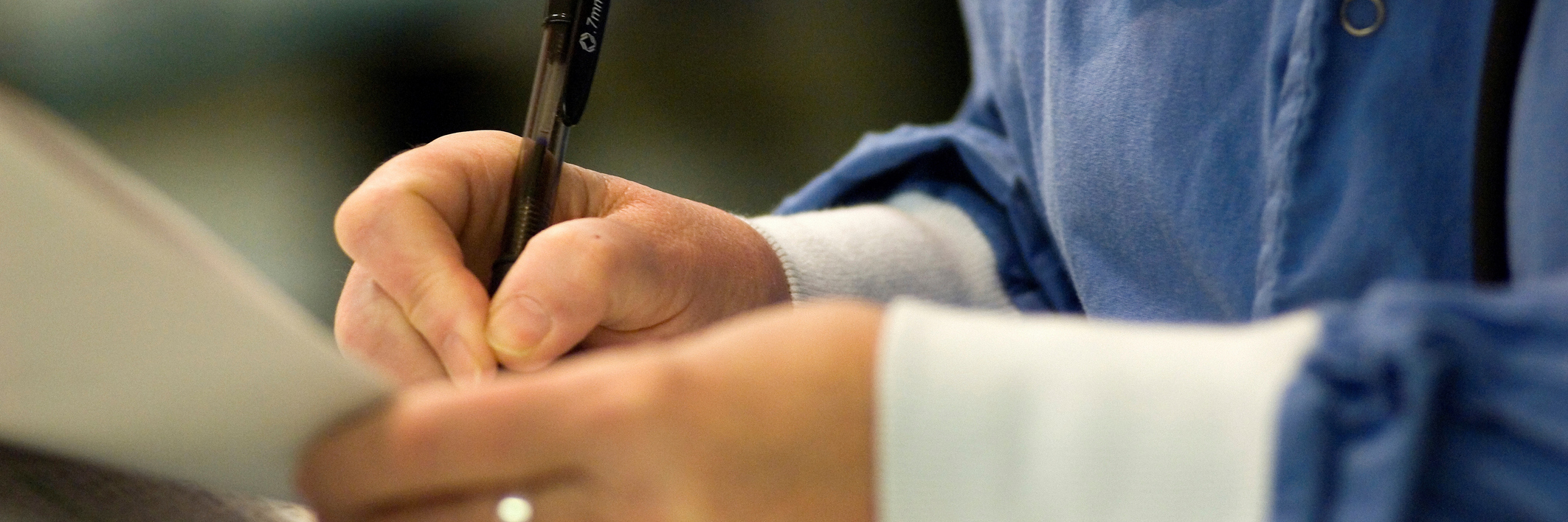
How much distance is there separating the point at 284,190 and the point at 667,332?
0.91m

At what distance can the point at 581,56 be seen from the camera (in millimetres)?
358

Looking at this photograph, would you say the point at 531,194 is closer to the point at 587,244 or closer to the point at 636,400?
the point at 587,244

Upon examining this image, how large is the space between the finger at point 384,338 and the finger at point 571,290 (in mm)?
31

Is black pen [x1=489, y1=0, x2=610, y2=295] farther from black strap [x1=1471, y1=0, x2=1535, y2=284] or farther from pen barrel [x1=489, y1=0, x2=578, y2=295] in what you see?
black strap [x1=1471, y1=0, x2=1535, y2=284]

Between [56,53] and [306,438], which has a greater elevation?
[56,53]

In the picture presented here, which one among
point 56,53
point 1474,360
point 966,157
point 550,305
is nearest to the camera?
point 1474,360

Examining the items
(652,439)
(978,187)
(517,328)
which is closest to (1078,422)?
(652,439)

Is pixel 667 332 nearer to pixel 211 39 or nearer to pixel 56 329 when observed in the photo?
pixel 56 329

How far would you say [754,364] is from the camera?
17 centimetres

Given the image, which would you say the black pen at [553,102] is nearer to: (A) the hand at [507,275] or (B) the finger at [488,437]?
(A) the hand at [507,275]

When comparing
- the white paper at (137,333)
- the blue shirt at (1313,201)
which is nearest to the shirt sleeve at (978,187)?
the blue shirt at (1313,201)

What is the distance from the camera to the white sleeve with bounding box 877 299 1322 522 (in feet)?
0.51

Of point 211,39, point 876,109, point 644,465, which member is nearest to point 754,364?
point 644,465

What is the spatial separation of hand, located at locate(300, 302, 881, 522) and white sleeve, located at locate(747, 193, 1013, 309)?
236mm
